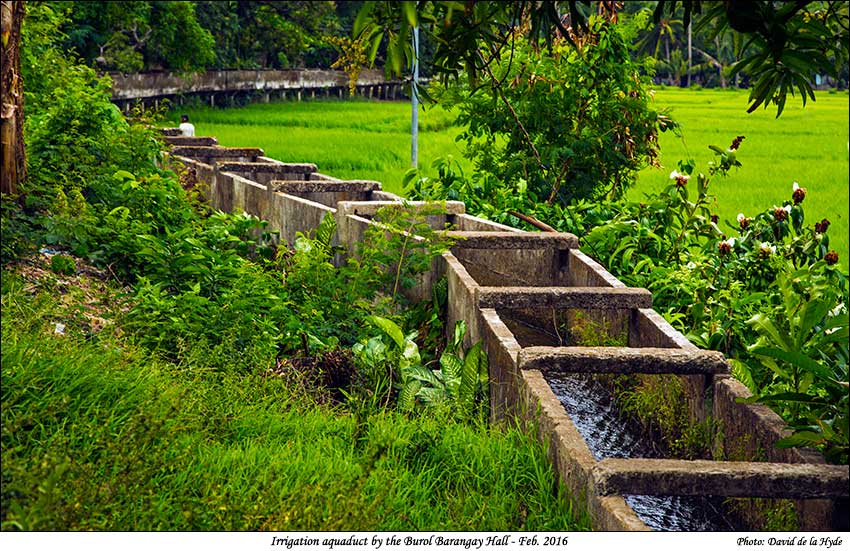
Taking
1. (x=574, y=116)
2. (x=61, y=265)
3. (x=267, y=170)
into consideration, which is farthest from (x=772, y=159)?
(x=61, y=265)

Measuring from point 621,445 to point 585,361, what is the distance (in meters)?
0.54

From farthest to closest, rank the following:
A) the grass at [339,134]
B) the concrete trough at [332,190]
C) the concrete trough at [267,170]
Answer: the grass at [339,134] < the concrete trough at [267,170] < the concrete trough at [332,190]

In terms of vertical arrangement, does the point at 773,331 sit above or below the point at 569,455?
above

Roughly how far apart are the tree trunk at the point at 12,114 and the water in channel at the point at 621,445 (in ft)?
10.2

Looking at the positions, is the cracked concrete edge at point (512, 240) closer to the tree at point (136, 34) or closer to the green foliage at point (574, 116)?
the green foliage at point (574, 116)

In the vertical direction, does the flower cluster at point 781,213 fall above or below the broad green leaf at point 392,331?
above

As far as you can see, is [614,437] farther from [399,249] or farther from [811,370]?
[399,249]

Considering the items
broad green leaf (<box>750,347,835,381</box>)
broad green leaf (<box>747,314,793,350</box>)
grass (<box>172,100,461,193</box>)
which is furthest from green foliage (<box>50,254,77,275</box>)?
grass (<box>172,100,461,193</box>)

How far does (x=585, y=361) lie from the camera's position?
17.5 feet

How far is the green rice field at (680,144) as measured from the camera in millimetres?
15336

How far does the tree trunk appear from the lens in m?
6.17

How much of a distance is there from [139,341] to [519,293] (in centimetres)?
219

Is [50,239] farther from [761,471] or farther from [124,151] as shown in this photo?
[761,471]

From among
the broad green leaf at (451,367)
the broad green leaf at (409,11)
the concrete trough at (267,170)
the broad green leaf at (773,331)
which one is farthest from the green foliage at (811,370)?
the concrete trough at (267,170)
